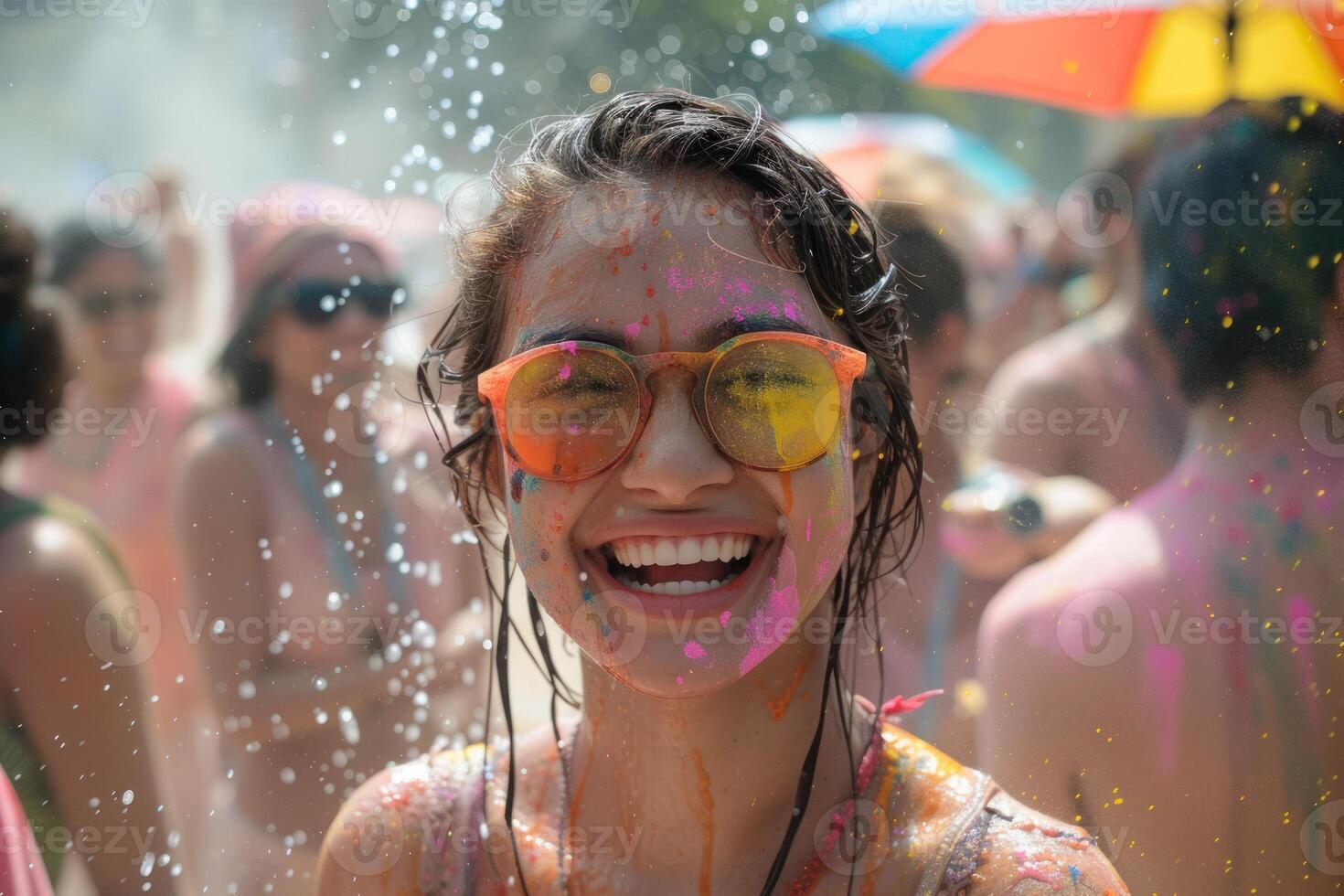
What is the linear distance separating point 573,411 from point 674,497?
0.18m

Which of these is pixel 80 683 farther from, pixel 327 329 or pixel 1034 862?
pixel 1034 862

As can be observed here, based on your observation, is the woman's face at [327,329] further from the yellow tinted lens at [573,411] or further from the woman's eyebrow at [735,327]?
the woman's eyebrow at [735,327]

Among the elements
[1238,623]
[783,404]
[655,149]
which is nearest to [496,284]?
[655,149]

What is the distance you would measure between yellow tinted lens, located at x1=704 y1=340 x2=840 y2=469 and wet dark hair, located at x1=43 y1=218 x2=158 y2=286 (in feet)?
9.46

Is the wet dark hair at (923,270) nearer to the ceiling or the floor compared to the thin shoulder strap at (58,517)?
nearer to the ceiling

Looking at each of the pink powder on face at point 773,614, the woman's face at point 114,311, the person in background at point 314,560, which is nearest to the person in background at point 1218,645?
the pink powder on face at point 773,614

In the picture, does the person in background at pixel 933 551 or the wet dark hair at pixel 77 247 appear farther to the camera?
the wet dark hair at pixel 77 247

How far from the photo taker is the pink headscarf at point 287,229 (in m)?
3.64

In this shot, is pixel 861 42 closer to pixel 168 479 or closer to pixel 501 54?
pixel 501 54

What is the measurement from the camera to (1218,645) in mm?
2367

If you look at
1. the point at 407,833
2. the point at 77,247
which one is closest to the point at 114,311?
the point at 77,247

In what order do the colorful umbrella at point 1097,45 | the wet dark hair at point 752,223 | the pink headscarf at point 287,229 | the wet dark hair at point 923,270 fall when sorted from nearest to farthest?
the wet dark hair at point 752,223 → the wet dark hair at point 923,270 → the colorful umbrella at point 1097,45 → the pink headscarf at point 287,229

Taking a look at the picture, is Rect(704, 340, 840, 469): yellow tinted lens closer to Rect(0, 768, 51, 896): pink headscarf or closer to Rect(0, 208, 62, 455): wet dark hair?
Rect(0, 768, 51, 896): pink headscarf

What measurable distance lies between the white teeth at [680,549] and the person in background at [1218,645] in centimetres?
113
